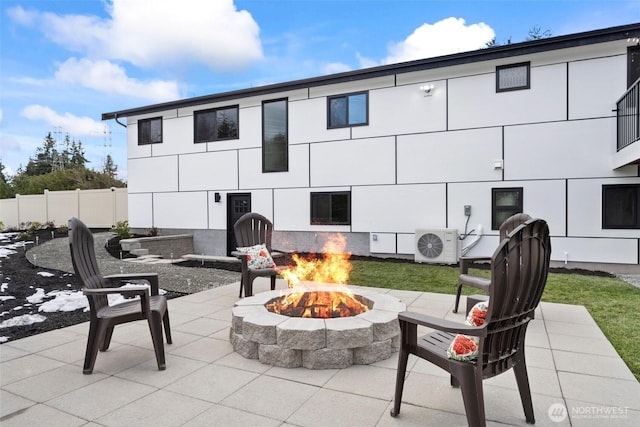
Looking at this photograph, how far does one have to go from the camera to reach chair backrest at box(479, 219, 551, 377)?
1.88 m

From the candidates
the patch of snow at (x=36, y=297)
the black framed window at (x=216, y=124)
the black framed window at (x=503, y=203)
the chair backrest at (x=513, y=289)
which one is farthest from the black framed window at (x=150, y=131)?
the chair backrest at (x=513, y=289)

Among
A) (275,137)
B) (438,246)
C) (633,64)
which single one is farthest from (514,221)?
(275,137)

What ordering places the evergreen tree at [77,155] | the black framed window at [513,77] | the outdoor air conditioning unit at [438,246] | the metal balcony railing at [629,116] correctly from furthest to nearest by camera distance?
1. the evergreen tree at [77,155]
2. the outdoor air conditioning unit at [438,246]
3. the black framed window at [513,77]
4. the metal balcony railing at [629,116]

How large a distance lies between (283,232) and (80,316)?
617 cm

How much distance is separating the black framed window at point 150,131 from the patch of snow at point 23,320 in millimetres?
8683

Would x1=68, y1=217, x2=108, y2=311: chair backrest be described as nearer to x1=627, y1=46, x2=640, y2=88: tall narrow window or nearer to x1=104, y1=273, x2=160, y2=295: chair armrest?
x1=104, y1=273, x2=160, y2=295: chair armrest

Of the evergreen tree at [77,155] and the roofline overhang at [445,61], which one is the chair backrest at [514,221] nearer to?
the roofline overhang at [445,61]

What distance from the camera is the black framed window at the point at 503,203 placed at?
786 cm

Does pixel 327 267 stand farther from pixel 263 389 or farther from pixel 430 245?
pixel 263 389

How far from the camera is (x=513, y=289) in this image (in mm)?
1936

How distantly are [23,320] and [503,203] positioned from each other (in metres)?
8.38

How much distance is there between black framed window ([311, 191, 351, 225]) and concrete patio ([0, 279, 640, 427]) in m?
6.18

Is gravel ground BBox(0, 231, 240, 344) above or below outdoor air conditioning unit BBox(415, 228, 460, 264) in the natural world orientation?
below

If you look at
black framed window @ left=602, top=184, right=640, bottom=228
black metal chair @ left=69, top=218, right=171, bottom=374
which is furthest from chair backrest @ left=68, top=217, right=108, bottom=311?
black framed window @ left=602, top=184, right=640, bottom=228
